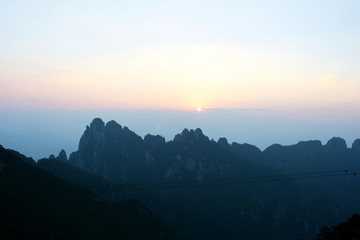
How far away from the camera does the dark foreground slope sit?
72625 mm

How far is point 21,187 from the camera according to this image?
83.4m

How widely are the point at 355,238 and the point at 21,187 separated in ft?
229

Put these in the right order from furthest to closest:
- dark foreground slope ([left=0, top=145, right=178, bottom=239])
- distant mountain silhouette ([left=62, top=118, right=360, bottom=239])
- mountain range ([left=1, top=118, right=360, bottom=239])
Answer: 1. distant mountain silhouette ([left=62, top=118, right=360, bottom=239])
2. mountain range ([left=1, top=118, right=360, bottom=239])
3. dark foreground slope ([left=0, top=145, right=178, bottom=239])

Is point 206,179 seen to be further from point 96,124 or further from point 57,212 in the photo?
point 57,212

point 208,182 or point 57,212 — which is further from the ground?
point 57,212

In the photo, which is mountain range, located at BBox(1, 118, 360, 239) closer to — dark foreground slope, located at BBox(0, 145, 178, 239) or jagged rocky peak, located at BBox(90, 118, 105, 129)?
jagged rocky peak, located at BBox(90, 118, 105, 129)

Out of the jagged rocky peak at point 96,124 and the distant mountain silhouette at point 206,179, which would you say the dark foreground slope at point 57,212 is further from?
the jagged rocky peak at point 96,124

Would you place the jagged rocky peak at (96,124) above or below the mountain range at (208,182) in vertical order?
above

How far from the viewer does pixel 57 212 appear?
82.4 metres

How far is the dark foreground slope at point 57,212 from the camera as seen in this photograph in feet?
238

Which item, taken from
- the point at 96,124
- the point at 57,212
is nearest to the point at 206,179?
the point at 96,124

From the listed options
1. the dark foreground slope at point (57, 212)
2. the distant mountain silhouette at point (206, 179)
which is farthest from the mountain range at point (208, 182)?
the dark foreground slope at point (57, 212)

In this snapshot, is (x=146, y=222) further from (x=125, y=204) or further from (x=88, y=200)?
(x=88, y=200)

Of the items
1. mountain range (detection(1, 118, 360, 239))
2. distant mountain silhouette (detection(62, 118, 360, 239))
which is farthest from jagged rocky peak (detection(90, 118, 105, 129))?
distant mountain silhouette (detection(62, 118, 360, 239))
